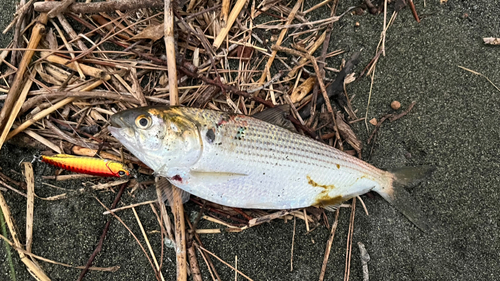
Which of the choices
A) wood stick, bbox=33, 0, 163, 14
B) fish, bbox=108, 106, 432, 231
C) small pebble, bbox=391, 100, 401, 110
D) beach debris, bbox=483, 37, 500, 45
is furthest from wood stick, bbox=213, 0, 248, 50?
beach debris, bbox=483, 37, 500, 45

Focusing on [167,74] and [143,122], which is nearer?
[143,122]

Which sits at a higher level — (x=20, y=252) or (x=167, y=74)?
(x=167, y=74)

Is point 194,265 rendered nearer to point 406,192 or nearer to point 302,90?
point 302,90

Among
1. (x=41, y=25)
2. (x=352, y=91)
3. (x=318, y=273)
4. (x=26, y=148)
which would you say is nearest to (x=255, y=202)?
(x=318, y=273)

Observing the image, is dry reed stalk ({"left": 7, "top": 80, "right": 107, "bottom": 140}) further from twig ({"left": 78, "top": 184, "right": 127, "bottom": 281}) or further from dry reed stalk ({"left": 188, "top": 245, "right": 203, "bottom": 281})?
dry reed stalk ({"left": 188, "top": 245, "right": 203, "bottom": 281})

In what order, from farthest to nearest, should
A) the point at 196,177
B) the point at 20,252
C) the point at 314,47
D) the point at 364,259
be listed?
1. the point at 314,47
2. the point at 364,259
3. the point at 20,252
4. the point at 196,177

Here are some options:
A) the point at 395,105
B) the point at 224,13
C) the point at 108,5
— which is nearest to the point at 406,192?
the point at 395,105

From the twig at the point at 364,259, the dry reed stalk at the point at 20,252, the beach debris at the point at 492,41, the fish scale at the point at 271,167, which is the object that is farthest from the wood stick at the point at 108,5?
the beach debris at the point at 492,41
